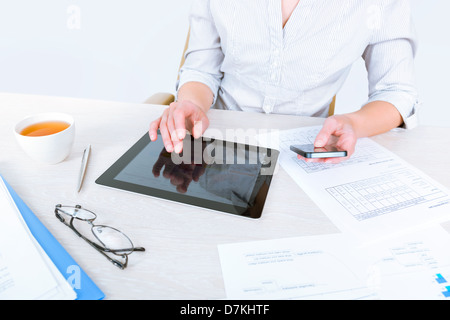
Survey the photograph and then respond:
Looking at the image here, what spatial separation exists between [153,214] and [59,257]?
14 cm

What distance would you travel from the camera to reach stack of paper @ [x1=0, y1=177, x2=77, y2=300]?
0.34 m

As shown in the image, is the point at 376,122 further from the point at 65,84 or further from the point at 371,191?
the point at 65,84

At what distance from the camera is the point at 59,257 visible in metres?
0.39

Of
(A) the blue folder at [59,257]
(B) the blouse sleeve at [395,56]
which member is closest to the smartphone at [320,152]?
(B) the blouse sleeve at [395,56]

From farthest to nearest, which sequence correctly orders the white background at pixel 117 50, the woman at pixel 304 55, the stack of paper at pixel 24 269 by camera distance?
the white background at pixel 117 50 → the woman at pixel 304 55 → the stack of paper at pixel 24 269

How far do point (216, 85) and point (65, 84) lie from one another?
1334 millimetres

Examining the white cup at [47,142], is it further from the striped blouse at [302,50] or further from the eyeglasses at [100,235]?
the striped blouse at [302,50]

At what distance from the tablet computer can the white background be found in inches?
47.7

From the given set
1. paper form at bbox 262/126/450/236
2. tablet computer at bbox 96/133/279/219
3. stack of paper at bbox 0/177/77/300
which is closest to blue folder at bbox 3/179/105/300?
stack of paper at bbox 0/177/77/300

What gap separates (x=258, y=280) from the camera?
0.38 meters

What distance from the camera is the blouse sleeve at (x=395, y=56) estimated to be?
0.74 meters

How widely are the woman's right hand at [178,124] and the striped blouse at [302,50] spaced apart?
9.8 inches

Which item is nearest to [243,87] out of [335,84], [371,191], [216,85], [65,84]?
[216,85]

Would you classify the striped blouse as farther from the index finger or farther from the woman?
the index finger
